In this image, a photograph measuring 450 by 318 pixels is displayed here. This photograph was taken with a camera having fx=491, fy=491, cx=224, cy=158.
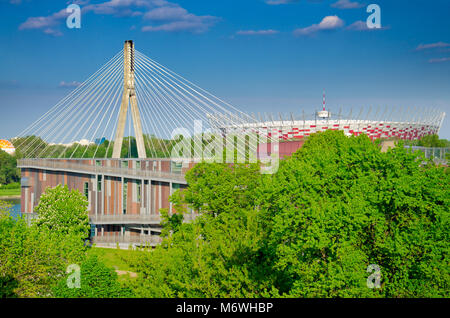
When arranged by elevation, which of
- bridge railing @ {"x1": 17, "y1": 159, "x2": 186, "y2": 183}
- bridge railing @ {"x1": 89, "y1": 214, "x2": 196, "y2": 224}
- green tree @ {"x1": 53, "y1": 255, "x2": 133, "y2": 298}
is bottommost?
bridge railing @ {"x1": 89, "y1": 214, "x2": 196, "y2": 224}

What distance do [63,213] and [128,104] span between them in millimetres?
13083

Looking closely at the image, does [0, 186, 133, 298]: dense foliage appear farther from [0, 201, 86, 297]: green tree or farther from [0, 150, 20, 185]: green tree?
[0, 150, 20, 185]: green tree

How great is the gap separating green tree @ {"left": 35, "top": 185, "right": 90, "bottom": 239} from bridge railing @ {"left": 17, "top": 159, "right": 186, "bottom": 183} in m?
6.76

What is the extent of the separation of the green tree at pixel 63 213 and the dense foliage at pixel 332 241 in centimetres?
1549

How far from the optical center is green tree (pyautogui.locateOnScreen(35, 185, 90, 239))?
125 ft

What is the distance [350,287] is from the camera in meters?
17.1

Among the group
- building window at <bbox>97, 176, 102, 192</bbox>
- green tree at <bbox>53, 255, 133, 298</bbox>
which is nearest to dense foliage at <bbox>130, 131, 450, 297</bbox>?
green tree at <bbox>53, 255, 133, 298</bbox>

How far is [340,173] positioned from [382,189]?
274 centimetres

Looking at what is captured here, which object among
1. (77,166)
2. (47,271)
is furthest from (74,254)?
(77,166)

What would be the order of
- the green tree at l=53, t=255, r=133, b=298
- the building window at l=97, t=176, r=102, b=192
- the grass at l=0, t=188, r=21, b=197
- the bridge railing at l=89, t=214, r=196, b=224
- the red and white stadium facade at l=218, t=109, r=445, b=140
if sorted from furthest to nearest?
the grass at l=0, t=188, r=21, b=197
the red and white stadium facade at l=218, t=109, r=445, b=140
the building window at l=97, t=176, r=102, b=192
the bridge railing at l=89, t=214, r=196, b=224
the green tree at l=53, t=255, r=133, b=298

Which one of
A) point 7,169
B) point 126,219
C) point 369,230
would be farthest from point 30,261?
point 7,169

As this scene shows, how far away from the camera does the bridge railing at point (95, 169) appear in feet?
143
